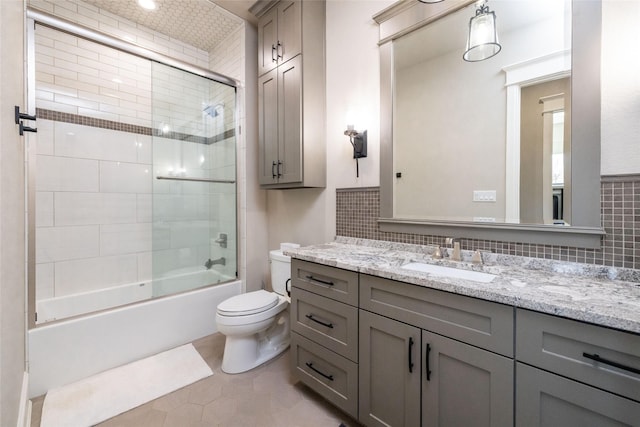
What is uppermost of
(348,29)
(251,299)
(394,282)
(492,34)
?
(348,29)

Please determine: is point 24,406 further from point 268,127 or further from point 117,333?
point 268,127

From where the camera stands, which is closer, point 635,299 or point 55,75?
point 635,299

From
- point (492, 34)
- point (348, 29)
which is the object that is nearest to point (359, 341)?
point (492, 34)

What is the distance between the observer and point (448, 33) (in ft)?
4.97

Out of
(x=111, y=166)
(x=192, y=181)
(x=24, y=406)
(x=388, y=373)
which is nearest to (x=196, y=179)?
(x=192, y=181)

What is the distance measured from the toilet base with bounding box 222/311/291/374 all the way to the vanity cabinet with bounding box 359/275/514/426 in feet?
3.01

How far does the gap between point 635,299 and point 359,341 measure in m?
1.00

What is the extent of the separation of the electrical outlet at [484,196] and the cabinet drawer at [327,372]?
1104mm

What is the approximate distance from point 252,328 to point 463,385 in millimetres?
1320

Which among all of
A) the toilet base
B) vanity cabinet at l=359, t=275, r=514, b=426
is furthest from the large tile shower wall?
vanity cabinet at l=359, t=275, r=514, b=426

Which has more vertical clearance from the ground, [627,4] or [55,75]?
[55,75]

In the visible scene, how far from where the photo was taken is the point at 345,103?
78.4 inches

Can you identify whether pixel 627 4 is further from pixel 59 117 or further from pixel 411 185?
pixel 59 117

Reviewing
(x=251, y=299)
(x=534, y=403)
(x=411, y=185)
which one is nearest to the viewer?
(x=534, y=403)
